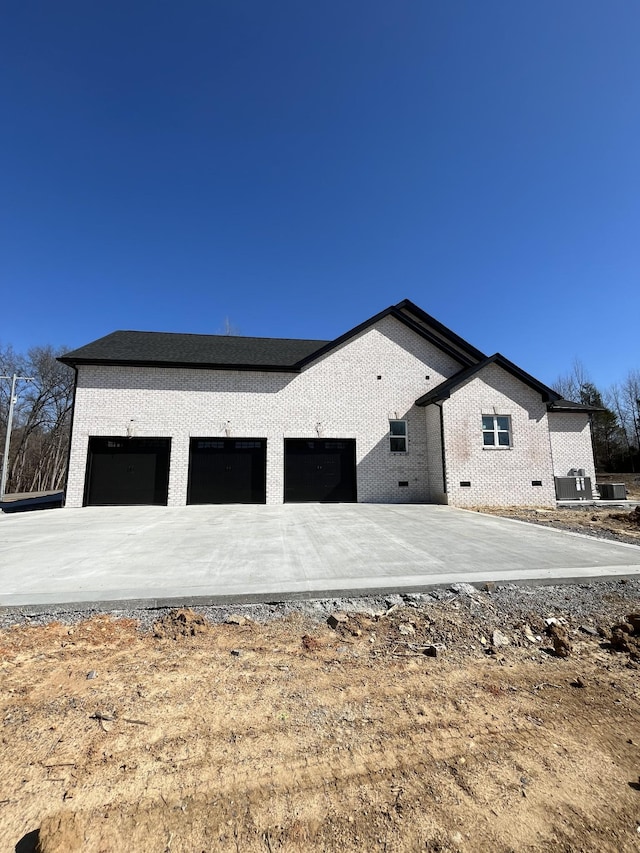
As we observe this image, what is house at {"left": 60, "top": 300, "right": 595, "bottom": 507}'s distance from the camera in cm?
1388

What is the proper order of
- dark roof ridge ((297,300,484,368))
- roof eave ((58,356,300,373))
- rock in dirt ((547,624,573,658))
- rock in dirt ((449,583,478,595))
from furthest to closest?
dark roof ridge ((297,300,484,368))
roof eave ((58,356,300,373))
rock in dirt ((449,583,478,595))
rock in dirt ((547,624,573,658))

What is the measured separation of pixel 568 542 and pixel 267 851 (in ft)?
23.3

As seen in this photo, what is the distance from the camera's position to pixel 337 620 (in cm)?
346

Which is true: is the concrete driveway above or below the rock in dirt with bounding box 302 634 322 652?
above

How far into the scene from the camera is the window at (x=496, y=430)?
14055 millimetres

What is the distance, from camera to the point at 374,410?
50.6 feet

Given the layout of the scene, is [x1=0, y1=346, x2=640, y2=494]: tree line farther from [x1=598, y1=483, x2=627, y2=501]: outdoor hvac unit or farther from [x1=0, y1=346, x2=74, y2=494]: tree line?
[x1=598, y1=483, x2=627, y2=501]: outdoor hvac unit

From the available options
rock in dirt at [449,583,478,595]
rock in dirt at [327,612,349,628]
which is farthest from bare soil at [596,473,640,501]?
rock in dirt at [327,612,349,628]

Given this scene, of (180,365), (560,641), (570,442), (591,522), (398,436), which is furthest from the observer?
(570,442)

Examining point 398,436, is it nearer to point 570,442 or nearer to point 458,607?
point 570,442

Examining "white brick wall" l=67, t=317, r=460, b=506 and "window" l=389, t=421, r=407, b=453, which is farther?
"window" l=389, t=421, r=407, b=453

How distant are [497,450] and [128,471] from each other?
14.0m

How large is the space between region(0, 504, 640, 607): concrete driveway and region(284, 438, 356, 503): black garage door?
5216 millimetres

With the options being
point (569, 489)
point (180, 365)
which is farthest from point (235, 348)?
point (569, 489)
